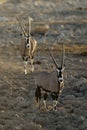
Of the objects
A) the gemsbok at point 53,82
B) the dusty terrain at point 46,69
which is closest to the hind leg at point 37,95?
the gemsbok at point 53,82

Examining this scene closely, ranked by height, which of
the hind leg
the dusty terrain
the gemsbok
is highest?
the gemsbok

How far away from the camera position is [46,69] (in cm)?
2320

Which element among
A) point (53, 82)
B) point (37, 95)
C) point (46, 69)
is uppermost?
point (53, 82)

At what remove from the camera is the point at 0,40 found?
31.6m

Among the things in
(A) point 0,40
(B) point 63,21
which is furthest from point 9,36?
(B) point 63,21

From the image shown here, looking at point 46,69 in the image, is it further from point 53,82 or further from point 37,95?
point 53,82

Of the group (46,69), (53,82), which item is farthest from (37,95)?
(46,69)

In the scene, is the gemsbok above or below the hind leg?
above

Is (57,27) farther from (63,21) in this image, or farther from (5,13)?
(5,13)

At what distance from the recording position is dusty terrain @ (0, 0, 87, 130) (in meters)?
15.2

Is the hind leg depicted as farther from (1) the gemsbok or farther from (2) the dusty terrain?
(2) the dusty terrain

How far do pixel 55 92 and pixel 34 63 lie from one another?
9.17m

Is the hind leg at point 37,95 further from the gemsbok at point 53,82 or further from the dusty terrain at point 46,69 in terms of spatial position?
the dusty terrain at point 46,69

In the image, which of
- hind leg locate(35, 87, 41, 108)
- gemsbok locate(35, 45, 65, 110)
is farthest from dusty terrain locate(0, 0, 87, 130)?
gemsbok locate(35, 45, 65, 110)
